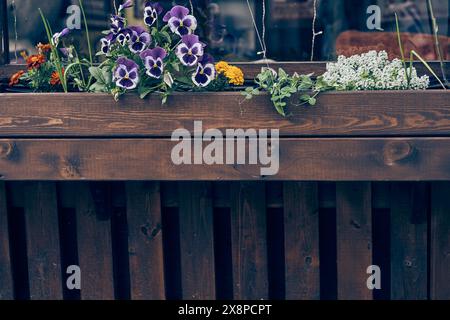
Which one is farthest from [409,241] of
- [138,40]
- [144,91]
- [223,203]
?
[138,40]

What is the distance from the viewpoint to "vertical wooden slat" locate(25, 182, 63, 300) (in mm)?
2631

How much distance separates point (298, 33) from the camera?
175 inches

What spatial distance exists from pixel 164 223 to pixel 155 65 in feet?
1.98

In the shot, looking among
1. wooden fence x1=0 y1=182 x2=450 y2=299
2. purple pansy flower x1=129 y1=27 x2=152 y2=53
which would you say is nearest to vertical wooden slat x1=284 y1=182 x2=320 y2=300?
wooden fence x1=0 y1=182 x2=450 y2=299

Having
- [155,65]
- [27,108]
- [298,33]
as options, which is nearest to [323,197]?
[155,65]

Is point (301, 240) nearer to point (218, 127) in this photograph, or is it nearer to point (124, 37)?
point (218, 127)

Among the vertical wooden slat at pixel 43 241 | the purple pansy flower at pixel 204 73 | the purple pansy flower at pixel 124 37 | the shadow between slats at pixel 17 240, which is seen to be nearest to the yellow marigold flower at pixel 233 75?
the purple pansy flower at pixel 204 73

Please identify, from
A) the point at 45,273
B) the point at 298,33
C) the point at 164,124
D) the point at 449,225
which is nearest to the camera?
the point at 164,124

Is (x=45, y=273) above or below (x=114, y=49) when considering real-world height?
below

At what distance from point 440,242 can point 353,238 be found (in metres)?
Result: 0.30

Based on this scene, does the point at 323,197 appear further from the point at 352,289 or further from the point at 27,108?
the point at 27,108

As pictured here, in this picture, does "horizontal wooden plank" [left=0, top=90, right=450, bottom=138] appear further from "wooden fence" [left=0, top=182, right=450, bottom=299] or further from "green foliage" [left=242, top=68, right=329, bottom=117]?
"wooden fence" [left=0, top=182, right=450, bottom=299]

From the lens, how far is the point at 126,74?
2352mm
